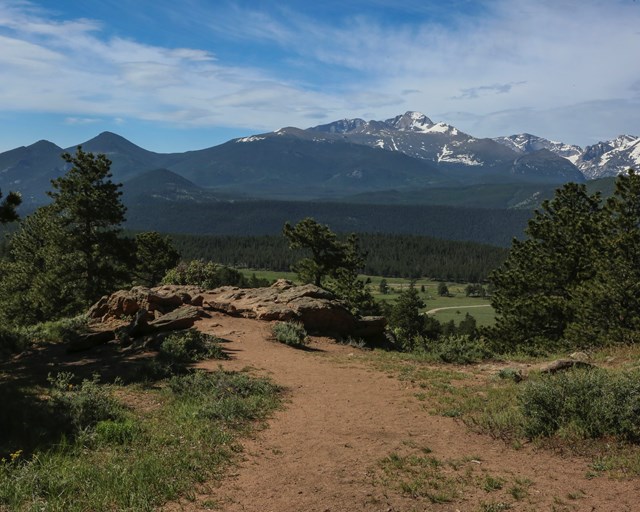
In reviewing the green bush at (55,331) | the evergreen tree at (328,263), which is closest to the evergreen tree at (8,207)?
the green bush at (55,331)

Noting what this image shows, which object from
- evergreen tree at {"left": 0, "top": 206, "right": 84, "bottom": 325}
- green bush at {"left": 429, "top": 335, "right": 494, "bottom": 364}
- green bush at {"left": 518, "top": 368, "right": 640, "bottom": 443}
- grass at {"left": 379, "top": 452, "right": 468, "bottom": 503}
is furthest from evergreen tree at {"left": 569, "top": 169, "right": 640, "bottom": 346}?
evergreen tree at {"left": 0, "top": 206, "right": 84, "bottom": 325}

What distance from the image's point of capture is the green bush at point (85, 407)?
1120cm

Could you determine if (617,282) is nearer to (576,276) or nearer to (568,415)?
(576,276)

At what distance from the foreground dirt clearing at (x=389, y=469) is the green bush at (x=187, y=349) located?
586 centimetres

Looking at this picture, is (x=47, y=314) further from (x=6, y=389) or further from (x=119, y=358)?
(x=6, y=389)

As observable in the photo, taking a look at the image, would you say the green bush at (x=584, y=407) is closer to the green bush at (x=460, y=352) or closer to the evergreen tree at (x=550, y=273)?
the green bush at (x=460, y=352)

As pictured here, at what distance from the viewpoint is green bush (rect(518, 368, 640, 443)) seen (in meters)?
10.1

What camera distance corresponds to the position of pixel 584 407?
10711 millimetres

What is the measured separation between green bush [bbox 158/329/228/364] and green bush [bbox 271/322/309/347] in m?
3.68

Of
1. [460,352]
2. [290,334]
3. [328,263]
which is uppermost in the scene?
[328,263]

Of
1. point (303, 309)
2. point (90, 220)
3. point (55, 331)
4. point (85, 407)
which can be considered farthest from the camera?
point (90, 220)

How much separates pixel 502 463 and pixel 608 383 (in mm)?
3662

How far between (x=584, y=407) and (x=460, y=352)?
→ 11.0m

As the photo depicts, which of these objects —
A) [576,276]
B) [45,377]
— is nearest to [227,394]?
[45,377]
